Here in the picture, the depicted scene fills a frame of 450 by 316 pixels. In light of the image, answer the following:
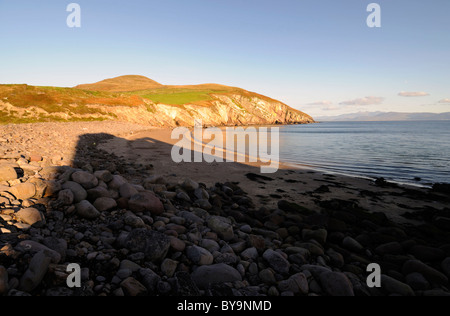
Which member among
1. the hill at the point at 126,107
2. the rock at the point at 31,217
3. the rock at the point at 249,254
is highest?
the hill at the point at 126,107

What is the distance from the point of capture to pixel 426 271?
13.3ft

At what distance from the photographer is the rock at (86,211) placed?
4.25 metres

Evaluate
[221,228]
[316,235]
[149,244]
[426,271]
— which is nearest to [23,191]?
[149,244]

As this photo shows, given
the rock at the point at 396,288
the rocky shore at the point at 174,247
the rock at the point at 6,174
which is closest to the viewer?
the rocky shore at the point at 174,247

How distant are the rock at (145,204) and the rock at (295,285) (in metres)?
3.08

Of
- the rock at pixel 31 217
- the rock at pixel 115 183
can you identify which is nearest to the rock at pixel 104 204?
the rock at pixel 115 183

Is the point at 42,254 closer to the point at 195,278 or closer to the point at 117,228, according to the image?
the point at 117,228

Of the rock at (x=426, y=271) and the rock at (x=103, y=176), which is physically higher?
the rock at (x=103, y=176)

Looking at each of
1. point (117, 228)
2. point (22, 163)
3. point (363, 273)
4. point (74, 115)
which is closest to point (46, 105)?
point (74, 115)

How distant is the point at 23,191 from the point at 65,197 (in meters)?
0.74

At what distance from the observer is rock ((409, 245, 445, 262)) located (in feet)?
15.5

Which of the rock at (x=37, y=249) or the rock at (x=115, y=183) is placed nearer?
the rock at (x=37, y=249)

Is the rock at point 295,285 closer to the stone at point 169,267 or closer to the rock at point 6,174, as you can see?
the stone at point 169,267
